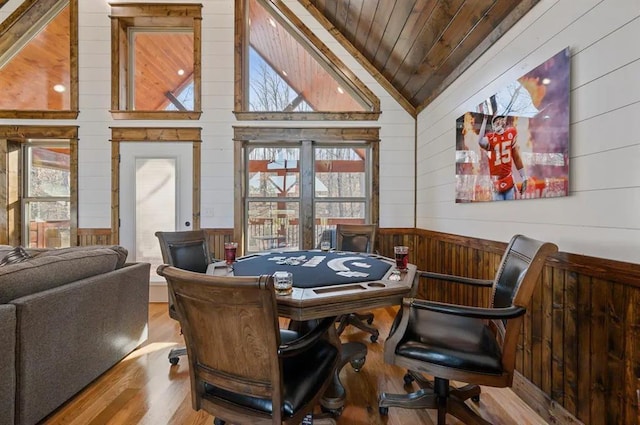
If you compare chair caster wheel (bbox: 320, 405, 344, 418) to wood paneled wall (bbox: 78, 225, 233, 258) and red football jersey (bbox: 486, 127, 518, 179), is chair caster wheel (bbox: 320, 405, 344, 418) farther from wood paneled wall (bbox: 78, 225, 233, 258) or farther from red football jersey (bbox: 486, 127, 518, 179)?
wood paneled wall (bbox: 78, 225, 233, 258)

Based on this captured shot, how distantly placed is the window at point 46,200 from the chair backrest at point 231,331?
407 cm

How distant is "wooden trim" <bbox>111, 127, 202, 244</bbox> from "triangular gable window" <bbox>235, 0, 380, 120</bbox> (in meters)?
0.71

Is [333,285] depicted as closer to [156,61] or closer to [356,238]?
[356,238]

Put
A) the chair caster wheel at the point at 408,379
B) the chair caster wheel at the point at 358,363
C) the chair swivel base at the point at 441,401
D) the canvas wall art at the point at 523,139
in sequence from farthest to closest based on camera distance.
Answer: the chair caster wheel at the point at 358,363
the chair caster wheel at the point at 408,379
the canvas wall art at the point at 523,139
the chair swivel base at the point at 441,401

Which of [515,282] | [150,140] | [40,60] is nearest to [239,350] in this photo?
[515,282]

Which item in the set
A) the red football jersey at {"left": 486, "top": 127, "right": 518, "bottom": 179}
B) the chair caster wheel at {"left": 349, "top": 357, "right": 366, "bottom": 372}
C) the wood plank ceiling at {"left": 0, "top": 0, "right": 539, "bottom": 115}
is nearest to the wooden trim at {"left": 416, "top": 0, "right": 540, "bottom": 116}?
the wood plank ceiling at {"left": 0, "top": 0, "right": 539, "bottom": 115}

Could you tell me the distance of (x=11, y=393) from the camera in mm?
1493

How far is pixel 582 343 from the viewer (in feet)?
5.19

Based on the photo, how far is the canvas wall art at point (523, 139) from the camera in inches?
65.8

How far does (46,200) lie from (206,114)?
2.44 m

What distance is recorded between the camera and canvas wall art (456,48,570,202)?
167 cm

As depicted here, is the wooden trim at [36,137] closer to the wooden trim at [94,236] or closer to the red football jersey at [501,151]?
the wooden trim at [94,236]

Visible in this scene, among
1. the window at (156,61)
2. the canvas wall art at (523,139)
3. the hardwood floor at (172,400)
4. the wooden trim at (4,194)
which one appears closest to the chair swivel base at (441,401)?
the hardwood floor at (172,400)

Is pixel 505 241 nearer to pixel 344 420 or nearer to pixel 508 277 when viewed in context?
pixel 508 277
